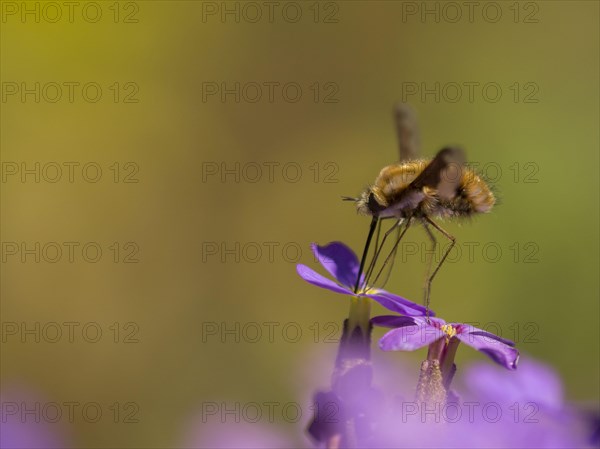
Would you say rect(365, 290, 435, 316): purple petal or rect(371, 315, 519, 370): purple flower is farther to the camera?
rect(365, 290, 435, 316): purple petal

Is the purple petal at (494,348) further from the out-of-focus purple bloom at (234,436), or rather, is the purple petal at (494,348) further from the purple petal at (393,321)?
the out-of-focus purple bloom at (234,436)

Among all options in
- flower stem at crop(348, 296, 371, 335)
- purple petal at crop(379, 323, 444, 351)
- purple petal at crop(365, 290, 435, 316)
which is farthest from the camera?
flower stem at crop(348, 296, 371, 335)

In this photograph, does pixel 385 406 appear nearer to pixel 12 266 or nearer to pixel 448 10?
pixel 12 266

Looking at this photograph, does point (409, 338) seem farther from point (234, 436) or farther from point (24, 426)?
point (24, 426)

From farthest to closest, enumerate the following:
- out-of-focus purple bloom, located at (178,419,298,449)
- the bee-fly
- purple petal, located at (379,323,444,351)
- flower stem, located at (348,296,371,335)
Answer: the bee-fly
out-of-focus purple bloom, located at (178,419,298,449)
flower stem, located at (348,296,371,335)
purple petal, located at (379,323,444,351)

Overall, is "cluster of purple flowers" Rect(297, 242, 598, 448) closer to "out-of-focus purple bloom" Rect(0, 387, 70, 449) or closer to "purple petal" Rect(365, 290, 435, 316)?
"purple petal" Rect(365, 290, 435, 316)

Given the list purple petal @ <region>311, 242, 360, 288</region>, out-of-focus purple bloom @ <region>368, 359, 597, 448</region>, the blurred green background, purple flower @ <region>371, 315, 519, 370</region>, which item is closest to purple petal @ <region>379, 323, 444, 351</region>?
purple flower @ <region>371, 315, 519, 370</region>

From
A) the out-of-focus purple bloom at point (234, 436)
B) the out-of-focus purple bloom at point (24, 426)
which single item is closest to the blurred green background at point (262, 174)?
the out-of-focus purple bloom at point (24, 426)

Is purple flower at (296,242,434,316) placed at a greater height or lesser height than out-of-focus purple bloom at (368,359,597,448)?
greater
